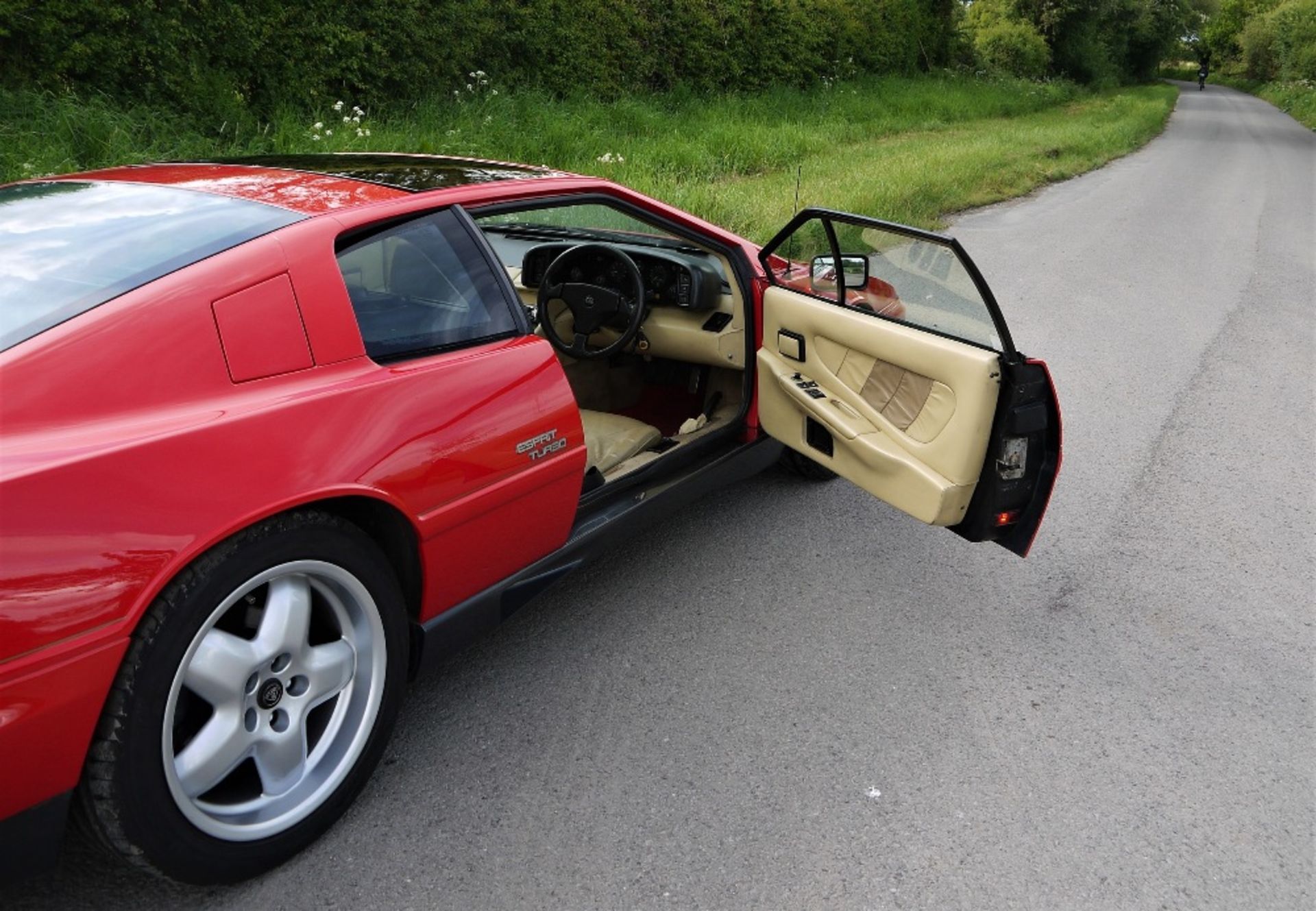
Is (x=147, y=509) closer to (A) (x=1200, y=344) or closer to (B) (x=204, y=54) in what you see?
(A) (x=1200, y=344)

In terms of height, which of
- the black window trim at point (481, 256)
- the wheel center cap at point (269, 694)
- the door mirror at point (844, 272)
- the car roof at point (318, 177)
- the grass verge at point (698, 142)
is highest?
the car roof at point (318, 177)

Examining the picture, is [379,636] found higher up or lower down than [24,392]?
lower down

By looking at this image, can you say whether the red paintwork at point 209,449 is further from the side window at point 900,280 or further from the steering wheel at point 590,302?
the side window at point 900,280

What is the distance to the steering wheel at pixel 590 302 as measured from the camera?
3.88m

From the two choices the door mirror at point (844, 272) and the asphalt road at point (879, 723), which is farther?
the door mirror at point (844, 272)

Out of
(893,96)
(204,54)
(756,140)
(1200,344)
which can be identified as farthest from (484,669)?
(893,96)

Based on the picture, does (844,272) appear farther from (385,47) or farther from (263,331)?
(385,47)

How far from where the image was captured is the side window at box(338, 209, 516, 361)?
247 centimetres

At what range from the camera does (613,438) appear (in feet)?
12.3

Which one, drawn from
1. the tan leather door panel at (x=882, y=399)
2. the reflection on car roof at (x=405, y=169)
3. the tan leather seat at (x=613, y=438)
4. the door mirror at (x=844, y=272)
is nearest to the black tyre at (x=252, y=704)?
the reflection on car roof at (x=405, y=169)

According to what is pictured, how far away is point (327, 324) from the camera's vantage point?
2314 mm

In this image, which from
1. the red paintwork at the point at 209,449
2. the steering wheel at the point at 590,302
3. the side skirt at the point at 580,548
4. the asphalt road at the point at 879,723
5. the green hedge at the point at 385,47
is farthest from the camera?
the green hedge at the point at 385,47

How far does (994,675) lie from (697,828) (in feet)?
3.95

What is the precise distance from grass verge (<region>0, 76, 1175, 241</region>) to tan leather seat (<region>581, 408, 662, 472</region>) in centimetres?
426
